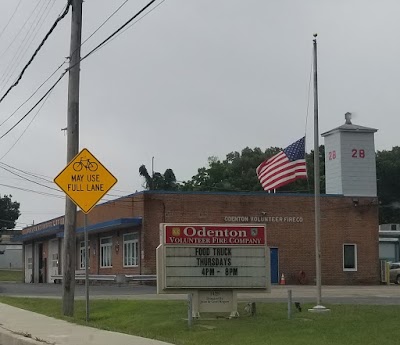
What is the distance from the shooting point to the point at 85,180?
56.7 feet

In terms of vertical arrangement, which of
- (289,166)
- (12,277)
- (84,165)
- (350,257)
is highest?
(289,166)

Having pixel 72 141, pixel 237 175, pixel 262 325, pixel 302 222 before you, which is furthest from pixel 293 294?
pixel 237 175

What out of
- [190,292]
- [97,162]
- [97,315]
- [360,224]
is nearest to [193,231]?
[190,292]

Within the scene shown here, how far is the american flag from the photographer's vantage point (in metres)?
23.2

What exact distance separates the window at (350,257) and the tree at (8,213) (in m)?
86.9

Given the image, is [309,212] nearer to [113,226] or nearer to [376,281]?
[376,281]

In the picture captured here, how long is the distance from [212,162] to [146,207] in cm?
4748

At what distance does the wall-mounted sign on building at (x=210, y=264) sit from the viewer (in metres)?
16.3

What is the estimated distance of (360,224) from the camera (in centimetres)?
4459

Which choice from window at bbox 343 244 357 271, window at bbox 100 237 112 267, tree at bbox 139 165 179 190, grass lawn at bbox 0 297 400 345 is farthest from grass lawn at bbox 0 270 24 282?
grass lawn at bbox 0 297 400 345

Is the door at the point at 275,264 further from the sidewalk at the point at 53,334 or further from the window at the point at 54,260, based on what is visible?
the sidewalk at the point at 53,334

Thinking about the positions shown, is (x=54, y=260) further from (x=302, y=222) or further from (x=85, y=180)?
(x=85, y=180)

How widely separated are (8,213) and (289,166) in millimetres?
105339

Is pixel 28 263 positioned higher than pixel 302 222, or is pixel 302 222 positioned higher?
pixel 302 222
